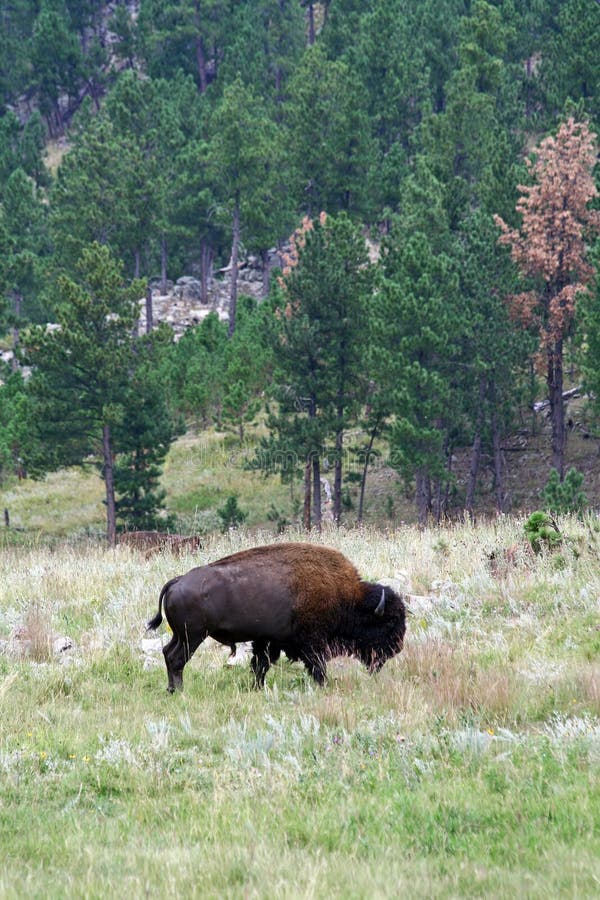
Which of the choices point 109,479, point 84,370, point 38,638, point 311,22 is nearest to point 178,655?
point 38,638

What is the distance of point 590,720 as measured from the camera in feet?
20.4

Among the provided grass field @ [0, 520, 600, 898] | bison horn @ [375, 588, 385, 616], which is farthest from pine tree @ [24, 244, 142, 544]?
bison horn @ [375, 588, 385, 616]

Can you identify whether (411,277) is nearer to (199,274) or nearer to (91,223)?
(91,223)

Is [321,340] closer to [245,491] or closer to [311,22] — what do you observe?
[245,491]

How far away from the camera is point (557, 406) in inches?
1368

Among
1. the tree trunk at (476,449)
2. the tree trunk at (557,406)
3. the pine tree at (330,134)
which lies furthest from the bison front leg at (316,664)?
the pine tree at (330,134)

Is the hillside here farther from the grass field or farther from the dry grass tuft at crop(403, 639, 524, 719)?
the dry grass tuft at crop(403, 639, 524, 719)

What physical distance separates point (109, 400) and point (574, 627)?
991 inches

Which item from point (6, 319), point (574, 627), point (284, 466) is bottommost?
point (284, 466)

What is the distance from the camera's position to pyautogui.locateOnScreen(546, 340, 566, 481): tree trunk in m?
34.2

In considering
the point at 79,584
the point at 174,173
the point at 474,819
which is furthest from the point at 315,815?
the point at 174,173

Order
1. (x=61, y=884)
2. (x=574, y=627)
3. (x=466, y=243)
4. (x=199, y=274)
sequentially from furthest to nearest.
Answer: (x=199, y=274) < (x=466, y=243) < (x=574, y=627) < (x=61, y=884)

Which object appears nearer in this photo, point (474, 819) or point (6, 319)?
point (474, 819)

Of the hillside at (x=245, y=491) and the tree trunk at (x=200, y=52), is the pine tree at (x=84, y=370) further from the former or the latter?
the tree trunk at (x=200, y=52)
